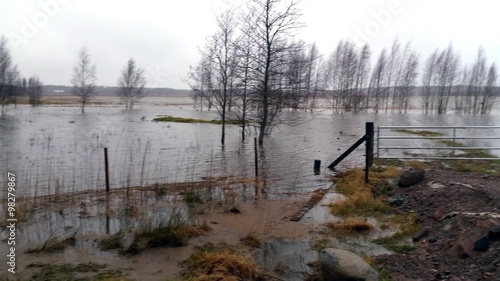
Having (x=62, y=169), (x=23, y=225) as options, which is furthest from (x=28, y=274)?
(x=62, y=169)

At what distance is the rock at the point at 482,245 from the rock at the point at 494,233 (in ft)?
0.27

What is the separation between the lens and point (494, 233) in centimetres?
470

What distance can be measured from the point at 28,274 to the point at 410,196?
7987mm

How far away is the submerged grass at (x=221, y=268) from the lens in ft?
14.8

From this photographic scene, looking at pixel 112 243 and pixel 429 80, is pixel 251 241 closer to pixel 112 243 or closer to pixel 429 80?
pixel 112 243

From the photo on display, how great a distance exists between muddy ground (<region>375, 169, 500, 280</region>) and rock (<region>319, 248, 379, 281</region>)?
767 millimetres

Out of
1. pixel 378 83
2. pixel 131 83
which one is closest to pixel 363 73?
pixel 378 83

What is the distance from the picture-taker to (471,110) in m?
73.2

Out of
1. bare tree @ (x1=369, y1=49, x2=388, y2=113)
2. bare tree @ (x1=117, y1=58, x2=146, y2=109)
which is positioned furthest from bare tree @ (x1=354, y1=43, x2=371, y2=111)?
bare tree @ (x1=117, y1=58, x2=146, y2=109)

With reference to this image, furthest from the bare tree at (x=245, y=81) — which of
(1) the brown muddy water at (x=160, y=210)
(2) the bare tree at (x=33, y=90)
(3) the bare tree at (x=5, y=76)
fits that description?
(2) the bare tree at (x=33, y=90)

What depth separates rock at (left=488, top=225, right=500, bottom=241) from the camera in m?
4.68

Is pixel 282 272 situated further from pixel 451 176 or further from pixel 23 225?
pixel 451 176

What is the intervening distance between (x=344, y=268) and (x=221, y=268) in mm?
1711

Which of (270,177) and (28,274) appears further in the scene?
(270,177)
